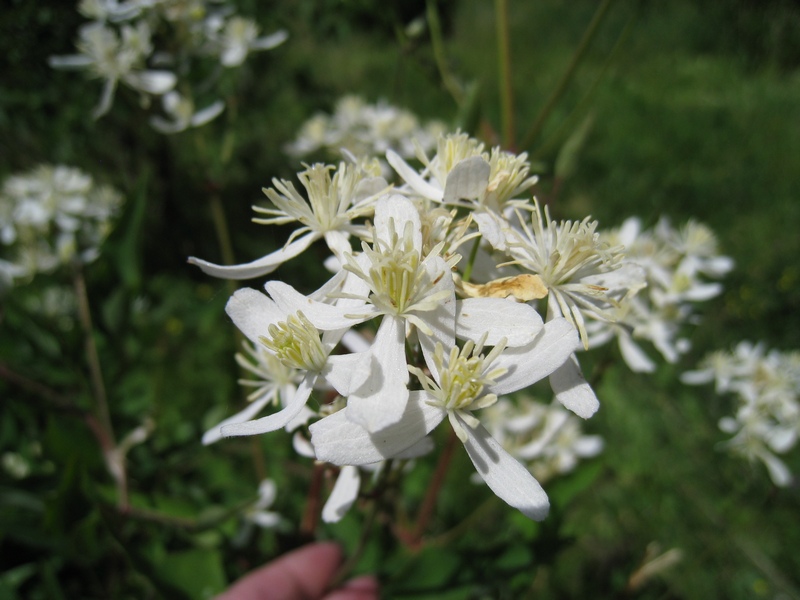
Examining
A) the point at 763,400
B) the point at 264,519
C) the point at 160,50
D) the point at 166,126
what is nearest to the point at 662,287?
the point at 763,400

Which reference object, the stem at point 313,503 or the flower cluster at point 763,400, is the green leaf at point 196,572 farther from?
the flower cluster at point 763,400

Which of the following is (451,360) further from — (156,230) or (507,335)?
(156,230)

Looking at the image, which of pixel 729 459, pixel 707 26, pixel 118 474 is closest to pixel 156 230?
pixel 118 474

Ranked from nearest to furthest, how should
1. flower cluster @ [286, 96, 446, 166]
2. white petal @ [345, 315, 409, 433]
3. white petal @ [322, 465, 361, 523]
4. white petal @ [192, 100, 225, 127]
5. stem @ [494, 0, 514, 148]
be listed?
1. white petal @ [345, 315, 409, 433]
2. white petal @ [322, 465, 361, 523]
3. stem @ [494, 0, 514, 148]
4. white petal @ [192, 100, 225, 127]
5. flower cluster @ [286, 96, 446, 166]

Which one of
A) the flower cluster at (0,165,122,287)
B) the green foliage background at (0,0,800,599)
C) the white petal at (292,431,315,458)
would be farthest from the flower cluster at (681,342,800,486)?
the flower cluster at (0,165,122,287)

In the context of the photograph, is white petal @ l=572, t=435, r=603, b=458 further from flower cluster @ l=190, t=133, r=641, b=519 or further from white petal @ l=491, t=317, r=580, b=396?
white petal @ l=491, t=317, r=580, b=396

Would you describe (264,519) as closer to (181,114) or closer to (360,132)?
(181,114)
